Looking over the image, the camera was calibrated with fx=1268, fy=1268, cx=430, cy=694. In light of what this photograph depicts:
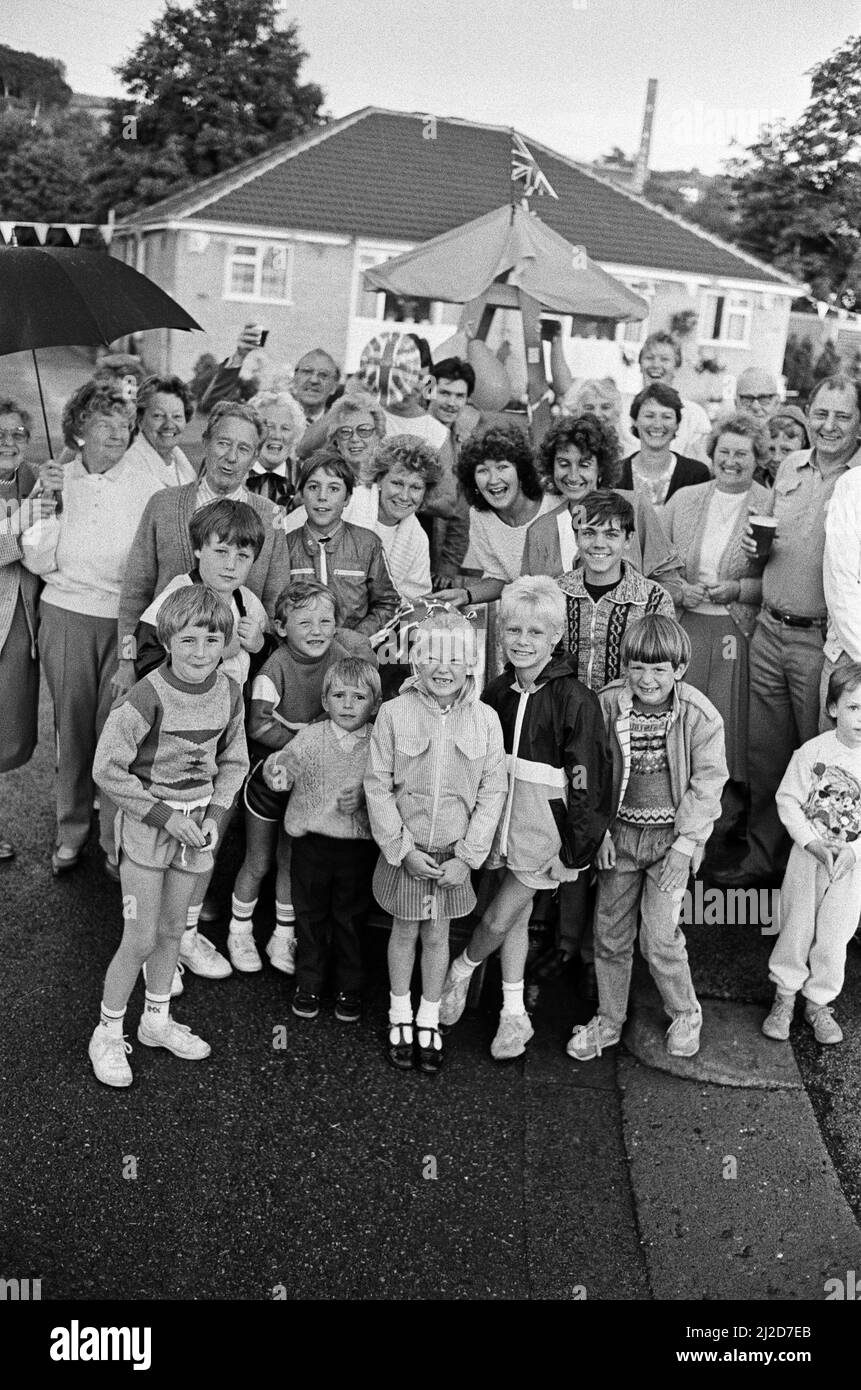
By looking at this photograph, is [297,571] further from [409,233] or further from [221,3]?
[221,3]

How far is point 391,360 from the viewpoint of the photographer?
706cm

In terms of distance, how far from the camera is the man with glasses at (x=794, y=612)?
4.87 m

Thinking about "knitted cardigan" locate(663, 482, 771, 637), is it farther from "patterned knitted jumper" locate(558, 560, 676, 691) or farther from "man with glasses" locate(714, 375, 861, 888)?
"patterned knitted jumper" locate(558, 560, 676, 691)

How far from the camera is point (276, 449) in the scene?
5.75m

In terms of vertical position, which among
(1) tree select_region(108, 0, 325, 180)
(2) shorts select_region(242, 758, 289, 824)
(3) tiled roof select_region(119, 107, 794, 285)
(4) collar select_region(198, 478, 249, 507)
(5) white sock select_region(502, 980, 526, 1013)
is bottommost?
(5) white sock select_region(502, 980, 526, 1013)

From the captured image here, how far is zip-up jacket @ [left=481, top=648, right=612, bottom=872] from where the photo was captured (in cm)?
422

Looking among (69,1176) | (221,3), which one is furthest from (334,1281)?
(221,3)

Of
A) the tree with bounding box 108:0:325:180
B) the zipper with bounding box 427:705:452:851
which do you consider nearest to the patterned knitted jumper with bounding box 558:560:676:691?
the zipper with bounding box 427:705:452:851

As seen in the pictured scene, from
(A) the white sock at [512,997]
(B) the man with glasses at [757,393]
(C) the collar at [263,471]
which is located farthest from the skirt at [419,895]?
(B) the man with glasses at [757,393]

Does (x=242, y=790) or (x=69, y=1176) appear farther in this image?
(x=242, y=790)

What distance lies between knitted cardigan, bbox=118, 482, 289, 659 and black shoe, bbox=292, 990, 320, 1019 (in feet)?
4.64

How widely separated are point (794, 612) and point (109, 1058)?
302cm

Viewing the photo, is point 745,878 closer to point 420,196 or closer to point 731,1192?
point 731,1192

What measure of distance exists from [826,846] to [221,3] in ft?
111
